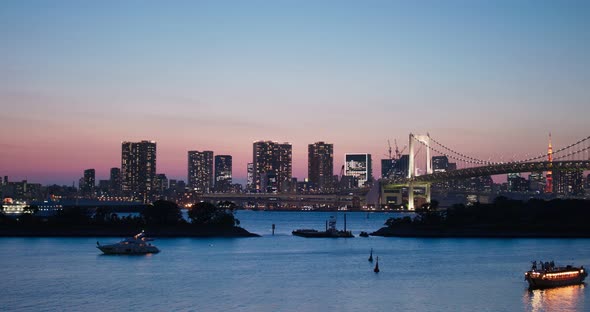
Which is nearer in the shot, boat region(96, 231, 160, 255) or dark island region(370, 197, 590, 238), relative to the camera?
boat region(96, 231, 160, 255)

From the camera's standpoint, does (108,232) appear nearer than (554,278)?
No

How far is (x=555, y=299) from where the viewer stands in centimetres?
3822

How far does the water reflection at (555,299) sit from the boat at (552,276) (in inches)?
11.5

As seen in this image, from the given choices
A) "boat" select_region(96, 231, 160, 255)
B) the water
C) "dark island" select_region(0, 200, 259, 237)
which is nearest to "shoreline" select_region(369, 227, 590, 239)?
the water

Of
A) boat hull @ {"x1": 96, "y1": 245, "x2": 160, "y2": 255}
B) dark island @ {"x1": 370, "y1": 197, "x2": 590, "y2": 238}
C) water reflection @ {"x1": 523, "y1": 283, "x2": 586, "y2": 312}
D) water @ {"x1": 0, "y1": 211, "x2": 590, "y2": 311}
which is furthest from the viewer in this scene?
dark island @ {"x1": 370, "y1": 197, "x2": 590, "y2": 238}

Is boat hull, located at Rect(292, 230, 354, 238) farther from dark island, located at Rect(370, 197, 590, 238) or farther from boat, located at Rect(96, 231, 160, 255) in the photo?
boat, located at Rect(96, 231, 160, 255)

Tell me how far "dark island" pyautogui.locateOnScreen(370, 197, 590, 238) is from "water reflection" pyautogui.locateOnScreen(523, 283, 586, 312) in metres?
45.0

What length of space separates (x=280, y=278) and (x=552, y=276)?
1326 centimetres

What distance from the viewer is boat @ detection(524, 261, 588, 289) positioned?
4129 cm

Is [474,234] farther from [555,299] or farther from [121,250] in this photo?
[555,299]

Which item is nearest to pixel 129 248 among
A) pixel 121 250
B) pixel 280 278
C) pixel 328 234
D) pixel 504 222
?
pixel 121 250

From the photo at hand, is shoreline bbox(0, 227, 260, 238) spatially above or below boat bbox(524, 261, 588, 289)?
above

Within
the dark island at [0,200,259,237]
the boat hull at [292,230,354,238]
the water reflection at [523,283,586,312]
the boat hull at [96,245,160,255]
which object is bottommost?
the water reflection at [523,283,586,312]

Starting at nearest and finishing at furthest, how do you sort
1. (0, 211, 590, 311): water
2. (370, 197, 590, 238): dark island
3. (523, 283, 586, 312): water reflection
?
(523, 283, 586, 312): water reflection → (0, 211, 590, 311): water → (370, 197, 590, 238): dark island
